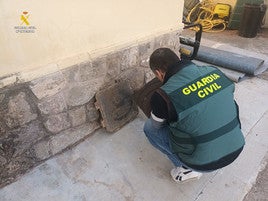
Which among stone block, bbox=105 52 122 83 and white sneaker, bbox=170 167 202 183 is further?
stone block, bbox=105 52 122 83

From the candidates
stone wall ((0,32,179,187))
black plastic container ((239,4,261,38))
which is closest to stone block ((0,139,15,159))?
stone wall ((0,32,179,187))

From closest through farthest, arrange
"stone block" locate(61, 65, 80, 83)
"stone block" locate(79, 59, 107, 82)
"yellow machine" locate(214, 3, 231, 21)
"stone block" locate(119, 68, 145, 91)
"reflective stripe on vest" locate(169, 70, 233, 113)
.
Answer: "reflective stripe on vest" locate(169, 70, 233, 113)
"stone block" locate(61, 65, 80, 83)
"stone block" locate(79, 59, 107, 82)
"stone block" locate(119, 68, 145, 91)
"yellow machine" locate(214, 3, 231, 21)

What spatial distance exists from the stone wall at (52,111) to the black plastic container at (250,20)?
3.33m

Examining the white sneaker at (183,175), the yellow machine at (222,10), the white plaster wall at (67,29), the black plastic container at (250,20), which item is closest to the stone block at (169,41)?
the white plaster wall at (67,29)

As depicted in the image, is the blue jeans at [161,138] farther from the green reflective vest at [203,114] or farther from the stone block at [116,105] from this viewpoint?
the stone block at [116,105]

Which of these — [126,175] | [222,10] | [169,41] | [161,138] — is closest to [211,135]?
[161,138]

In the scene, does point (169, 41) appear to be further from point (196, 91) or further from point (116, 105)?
point (196, 91)

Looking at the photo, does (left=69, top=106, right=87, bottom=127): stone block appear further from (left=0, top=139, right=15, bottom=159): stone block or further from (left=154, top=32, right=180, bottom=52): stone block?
(left=154, top=32, right=180, bottom=52): stone block

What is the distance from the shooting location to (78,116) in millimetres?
2033

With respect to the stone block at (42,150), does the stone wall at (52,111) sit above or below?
above

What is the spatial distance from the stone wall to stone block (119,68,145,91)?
1 cm

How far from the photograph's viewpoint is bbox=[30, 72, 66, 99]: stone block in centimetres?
166

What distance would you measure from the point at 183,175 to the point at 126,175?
42 cm

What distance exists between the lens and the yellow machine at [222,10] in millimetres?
5199
